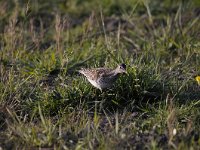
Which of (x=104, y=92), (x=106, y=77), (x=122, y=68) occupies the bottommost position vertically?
(x=104, y=92)

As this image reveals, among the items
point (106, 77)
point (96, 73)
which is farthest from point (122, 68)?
point (96, 73)

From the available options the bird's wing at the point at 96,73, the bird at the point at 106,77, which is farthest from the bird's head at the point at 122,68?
the bird's wing at the point at 96,73

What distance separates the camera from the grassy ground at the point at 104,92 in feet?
18.0

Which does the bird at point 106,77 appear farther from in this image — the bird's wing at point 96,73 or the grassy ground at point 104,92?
the grassy ground at point 104,92

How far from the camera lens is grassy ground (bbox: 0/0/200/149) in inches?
217

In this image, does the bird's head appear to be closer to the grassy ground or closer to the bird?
the bird

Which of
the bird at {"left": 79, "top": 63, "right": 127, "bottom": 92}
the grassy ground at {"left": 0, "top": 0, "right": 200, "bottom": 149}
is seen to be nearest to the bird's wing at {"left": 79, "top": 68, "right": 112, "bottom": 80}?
the bird at {"left": 79, "top": 63, "right": 127, "bottom": 92}

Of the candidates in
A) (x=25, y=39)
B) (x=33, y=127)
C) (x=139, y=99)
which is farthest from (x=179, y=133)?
(x=25, y=39)

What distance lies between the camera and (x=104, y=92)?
643 centimetres

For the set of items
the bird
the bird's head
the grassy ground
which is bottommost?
the grassy ground

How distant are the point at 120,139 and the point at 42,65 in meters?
2.33

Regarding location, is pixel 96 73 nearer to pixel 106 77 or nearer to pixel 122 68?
pixel 106 77

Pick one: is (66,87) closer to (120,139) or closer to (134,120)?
(134,120)

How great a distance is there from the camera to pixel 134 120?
19.8 feet
